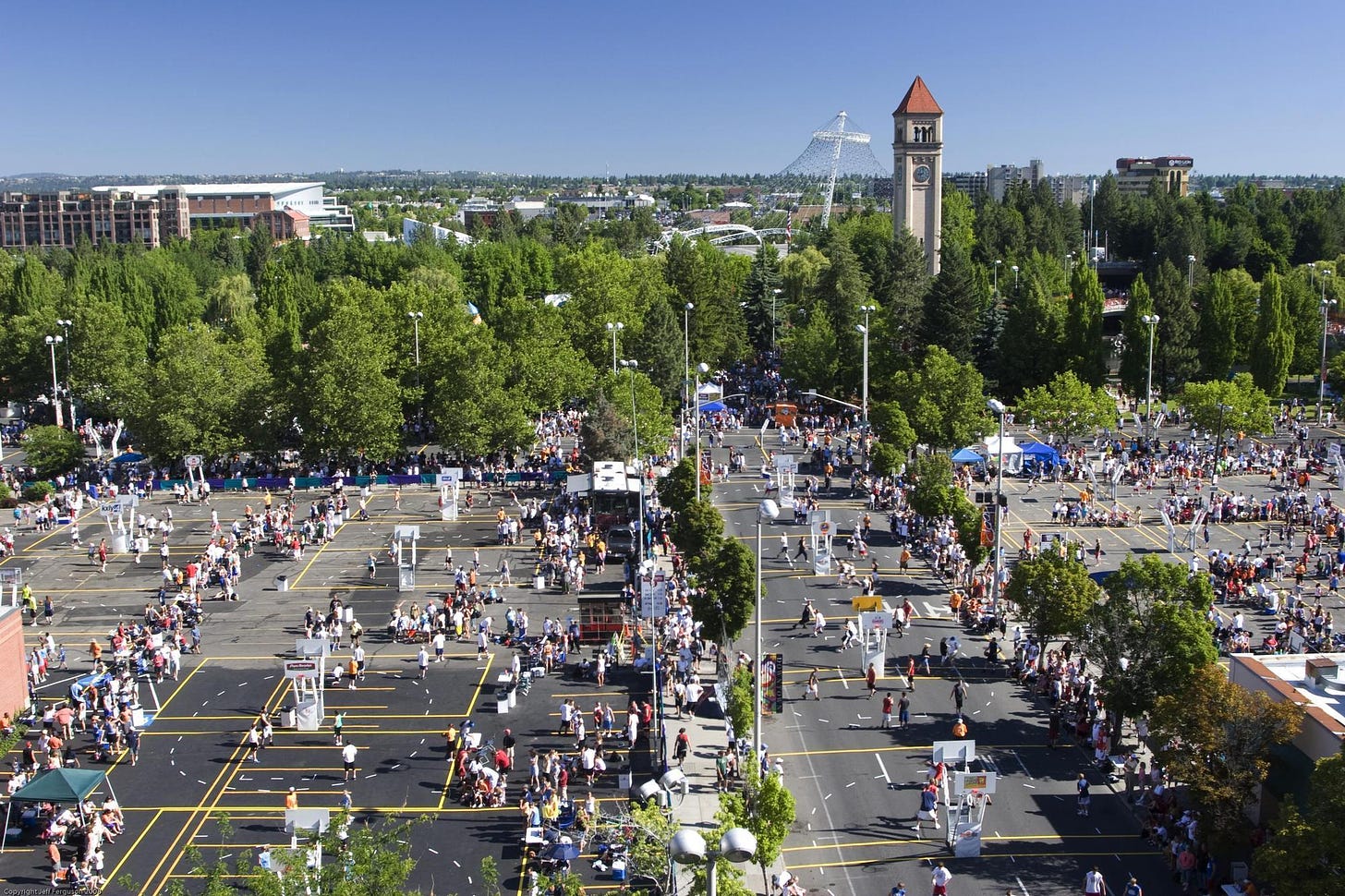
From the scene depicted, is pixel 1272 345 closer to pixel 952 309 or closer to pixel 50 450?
pixel 952 309

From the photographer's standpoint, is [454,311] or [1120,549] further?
[454,311]

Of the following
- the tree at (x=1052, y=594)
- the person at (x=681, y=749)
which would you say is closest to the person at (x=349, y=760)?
the person at (x=681, y=749)

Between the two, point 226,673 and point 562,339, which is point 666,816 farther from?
point 562,339

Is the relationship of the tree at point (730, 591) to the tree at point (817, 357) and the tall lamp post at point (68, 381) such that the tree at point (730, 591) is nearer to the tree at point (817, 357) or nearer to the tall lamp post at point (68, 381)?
the tree at point (817, 357)

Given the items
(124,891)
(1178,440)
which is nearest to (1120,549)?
(1178,440)

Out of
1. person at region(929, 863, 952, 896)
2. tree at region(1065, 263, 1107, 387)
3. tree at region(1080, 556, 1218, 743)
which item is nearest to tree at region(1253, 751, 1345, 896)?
person at region(929, 863, 952, 896)

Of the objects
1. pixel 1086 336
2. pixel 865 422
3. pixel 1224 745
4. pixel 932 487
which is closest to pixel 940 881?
pixel 1224 745
